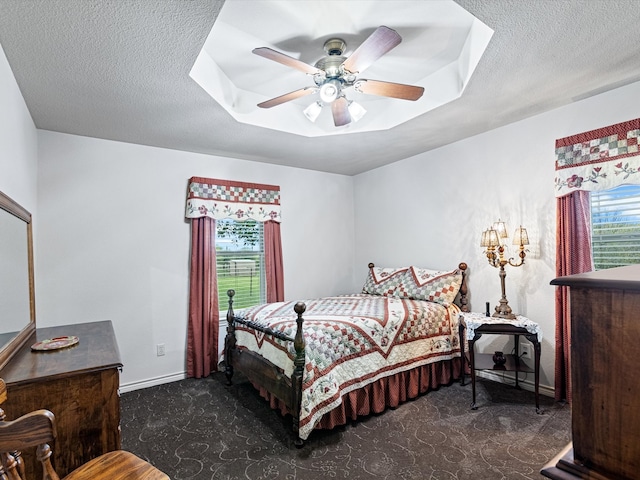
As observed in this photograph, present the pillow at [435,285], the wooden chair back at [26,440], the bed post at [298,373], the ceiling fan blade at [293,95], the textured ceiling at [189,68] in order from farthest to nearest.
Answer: the pillow at [435,285], the bed post at [298,373], the ceiling fan blade at [293,95], the textured ceiling at [189,68], the wooden chair back at [26,440]

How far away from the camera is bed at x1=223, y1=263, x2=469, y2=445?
242cm

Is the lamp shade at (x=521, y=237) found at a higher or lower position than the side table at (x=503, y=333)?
higher

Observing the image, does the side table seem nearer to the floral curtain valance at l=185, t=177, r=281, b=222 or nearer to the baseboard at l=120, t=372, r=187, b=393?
the floral curtain valance at l=185, t=177, r=281, b=222

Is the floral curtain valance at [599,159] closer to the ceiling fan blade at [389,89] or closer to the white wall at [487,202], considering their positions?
the white wall at [487,202]

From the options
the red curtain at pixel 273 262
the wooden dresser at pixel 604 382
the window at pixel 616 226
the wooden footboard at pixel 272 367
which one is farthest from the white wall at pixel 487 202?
the wooden dresser at pixel 604 382

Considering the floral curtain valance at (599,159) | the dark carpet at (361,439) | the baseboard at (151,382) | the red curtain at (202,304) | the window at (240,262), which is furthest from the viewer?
the window at (240,262)

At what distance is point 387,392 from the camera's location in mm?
2895

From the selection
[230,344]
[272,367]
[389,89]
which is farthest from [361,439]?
[389,89]

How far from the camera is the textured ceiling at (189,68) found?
1.67 m

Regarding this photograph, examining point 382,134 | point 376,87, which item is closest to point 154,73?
point 376,87

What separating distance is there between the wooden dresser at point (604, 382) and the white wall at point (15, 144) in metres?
2.53

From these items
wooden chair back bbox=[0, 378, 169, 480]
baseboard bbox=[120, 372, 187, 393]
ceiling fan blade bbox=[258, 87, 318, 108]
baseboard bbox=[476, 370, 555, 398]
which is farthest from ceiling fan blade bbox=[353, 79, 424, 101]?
baseboard bbox=[120, 372, 187, 393]

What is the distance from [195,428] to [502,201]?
3360 mm

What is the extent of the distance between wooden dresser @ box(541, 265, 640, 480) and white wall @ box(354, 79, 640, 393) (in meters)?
2.75
